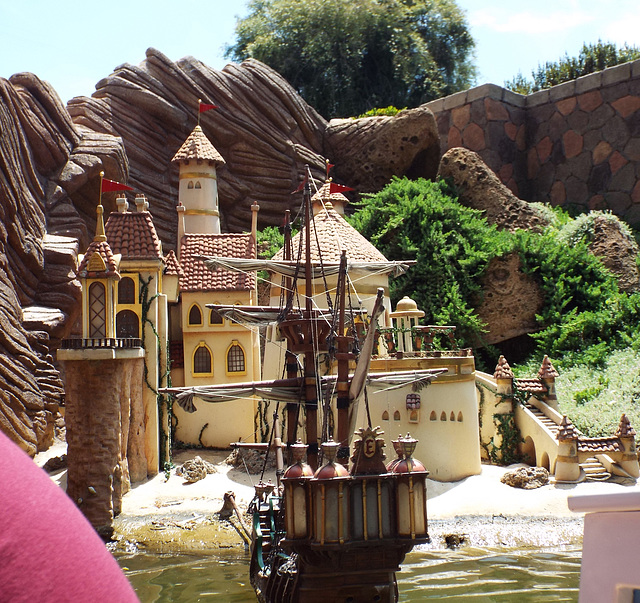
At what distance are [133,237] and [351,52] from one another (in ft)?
80.7

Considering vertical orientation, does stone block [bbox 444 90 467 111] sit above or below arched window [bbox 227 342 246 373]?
above

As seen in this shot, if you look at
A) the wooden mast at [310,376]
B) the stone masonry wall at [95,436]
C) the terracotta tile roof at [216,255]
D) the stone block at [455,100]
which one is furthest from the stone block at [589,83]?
the stone masonry wall at [95,436]

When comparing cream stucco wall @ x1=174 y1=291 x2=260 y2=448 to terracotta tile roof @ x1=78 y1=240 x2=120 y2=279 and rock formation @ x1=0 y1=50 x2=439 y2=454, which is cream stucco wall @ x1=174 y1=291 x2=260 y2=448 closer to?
rock formation @ x1=0 y1=50 x2=439 y2=454

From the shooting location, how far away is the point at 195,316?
2531cm

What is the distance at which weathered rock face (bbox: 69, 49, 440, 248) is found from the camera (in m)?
32.8

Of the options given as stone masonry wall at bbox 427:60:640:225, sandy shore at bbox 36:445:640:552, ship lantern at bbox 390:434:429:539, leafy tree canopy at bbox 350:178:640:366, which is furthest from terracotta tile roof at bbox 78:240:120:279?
stone masonry wall at bbox 427:60:640:225

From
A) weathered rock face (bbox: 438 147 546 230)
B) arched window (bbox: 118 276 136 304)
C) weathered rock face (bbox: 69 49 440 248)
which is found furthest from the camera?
weathered rock face (bbox: 438 147 546 230)

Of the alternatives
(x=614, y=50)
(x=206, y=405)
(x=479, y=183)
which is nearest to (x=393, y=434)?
(x=206, y=405)

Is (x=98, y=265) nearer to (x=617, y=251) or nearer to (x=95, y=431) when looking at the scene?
(x=95, y=431)

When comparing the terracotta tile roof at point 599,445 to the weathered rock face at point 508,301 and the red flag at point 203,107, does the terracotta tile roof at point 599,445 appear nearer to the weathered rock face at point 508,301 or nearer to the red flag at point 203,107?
the weathered rock face at point 508,301

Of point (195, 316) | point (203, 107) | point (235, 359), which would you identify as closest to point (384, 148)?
point (203, 107)

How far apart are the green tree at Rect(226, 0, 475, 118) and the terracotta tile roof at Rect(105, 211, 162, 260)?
22674mm

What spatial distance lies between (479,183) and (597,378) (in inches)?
498

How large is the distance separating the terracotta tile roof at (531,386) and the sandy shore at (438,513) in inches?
125
